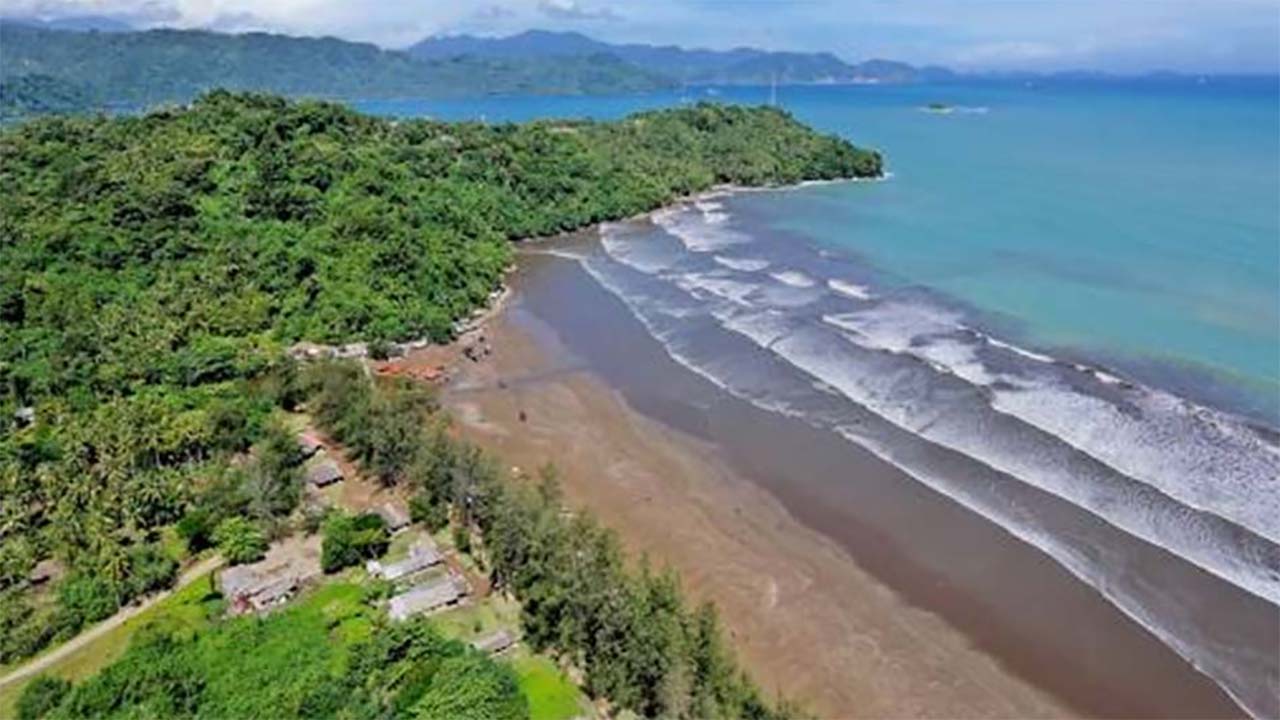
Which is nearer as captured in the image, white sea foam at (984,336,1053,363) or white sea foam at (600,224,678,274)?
white sea foam at (984,336,1053,363)

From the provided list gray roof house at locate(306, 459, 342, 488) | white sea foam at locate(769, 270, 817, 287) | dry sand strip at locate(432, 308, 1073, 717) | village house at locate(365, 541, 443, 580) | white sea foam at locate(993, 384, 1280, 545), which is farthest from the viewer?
white sea foam at locate(769, 270, 817, 287)

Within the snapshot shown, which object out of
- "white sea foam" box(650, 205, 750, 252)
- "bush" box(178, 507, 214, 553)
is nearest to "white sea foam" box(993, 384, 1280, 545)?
"bush" box(178, 507, 214, 553)

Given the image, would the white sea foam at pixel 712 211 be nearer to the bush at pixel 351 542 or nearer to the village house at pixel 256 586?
the bush at pixel 351 542

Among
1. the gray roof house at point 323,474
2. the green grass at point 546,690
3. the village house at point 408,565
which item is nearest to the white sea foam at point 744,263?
the gray roof house at point 323,474

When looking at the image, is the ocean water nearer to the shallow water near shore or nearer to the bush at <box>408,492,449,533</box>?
the shallow water near shore

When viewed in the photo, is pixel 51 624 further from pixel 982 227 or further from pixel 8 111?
pixel 8 111

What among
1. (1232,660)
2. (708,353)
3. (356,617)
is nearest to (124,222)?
(708,353)
